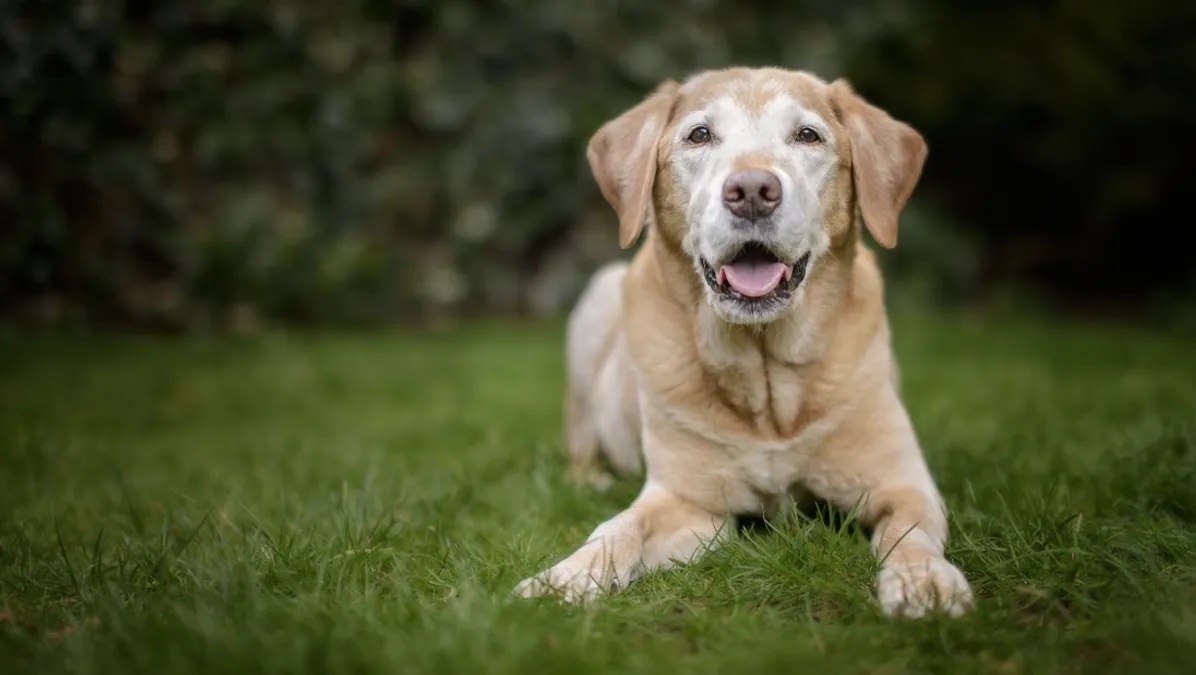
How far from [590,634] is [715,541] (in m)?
0.77

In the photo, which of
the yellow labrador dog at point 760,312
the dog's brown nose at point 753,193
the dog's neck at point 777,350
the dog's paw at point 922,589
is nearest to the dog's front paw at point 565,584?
the yellow labrador dog at point 760,312

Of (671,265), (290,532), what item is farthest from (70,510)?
(671,265)

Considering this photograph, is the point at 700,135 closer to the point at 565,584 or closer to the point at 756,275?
A: the point at 756,275

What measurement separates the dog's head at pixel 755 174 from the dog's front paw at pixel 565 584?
860mm

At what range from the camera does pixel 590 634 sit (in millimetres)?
2219

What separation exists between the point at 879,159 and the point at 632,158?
783 millimetres

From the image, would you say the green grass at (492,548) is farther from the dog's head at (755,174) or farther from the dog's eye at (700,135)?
the dog's eye at (700,135)

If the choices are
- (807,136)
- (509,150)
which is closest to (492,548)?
(807,136)

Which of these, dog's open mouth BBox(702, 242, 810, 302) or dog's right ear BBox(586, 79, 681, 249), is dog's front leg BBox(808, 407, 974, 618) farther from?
dog's right ear BBox(586, 79, 681, 249)

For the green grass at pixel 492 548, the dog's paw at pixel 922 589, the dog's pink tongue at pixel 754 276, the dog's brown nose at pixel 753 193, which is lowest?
the green grass at pixel 492 548

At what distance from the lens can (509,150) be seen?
9.17 meters

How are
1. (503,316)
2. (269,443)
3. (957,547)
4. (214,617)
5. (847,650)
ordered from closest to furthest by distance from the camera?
(847,650) < (214,617) < (957,547) < (269,443) < (503,316)

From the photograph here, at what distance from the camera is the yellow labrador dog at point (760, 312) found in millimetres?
2953

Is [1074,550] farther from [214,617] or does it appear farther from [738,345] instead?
[214,617]
